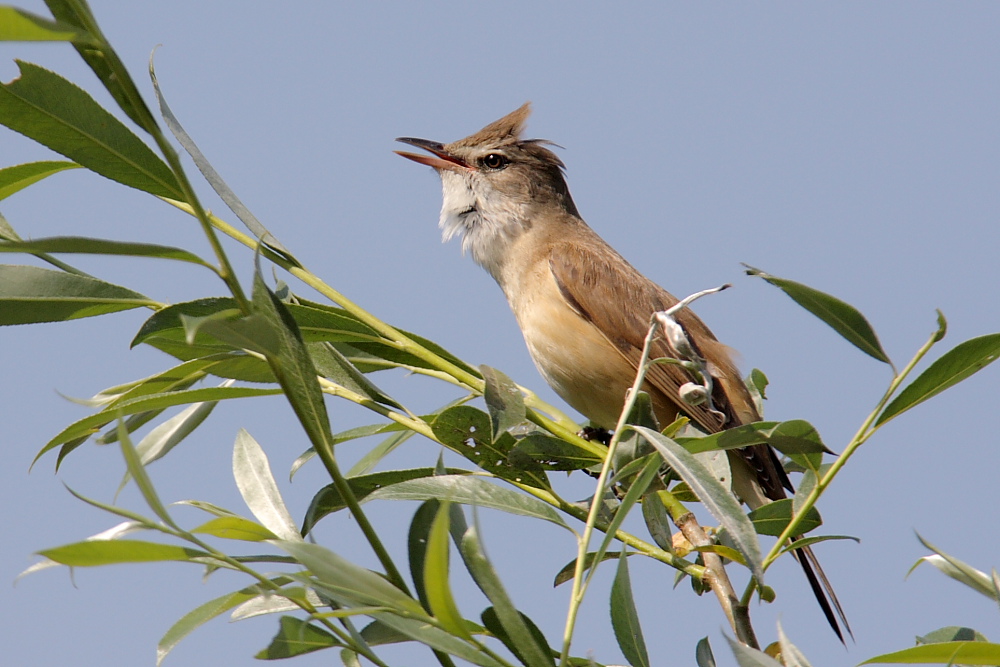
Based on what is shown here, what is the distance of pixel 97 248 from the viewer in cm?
148

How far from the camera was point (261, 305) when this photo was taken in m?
1.45

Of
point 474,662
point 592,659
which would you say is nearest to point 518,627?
point 474,662

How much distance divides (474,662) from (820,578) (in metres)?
2.47

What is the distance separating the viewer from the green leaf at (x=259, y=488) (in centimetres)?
185

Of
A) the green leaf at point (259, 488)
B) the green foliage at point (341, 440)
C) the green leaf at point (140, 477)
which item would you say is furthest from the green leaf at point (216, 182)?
the green leaf at point (140, 477)

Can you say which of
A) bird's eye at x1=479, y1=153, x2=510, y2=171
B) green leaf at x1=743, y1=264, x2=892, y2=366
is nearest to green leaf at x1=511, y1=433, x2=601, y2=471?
green leaf at x1=743, y1=264, x2=892, y2=366

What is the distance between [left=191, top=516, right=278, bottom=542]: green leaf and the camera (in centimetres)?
158

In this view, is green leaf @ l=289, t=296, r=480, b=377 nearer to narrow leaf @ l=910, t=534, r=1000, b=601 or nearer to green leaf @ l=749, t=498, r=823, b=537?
green leaf @ l=749, t=498, r=823, b=537

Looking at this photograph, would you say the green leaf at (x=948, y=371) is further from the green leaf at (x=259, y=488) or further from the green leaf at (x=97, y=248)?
the green leaf at (x=97, y=248)

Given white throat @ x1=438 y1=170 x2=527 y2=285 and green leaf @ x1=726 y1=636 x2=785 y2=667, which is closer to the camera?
green leaf @ x1=726 y1=636 x2=785 y2=667

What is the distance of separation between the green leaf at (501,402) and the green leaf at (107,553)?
0.74 m

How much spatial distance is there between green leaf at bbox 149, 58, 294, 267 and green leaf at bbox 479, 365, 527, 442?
495 millimetres

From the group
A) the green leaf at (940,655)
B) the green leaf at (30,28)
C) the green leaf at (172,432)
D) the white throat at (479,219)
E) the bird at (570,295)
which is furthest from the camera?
the white throat at (479,219)

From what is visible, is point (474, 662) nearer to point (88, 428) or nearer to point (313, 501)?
point (313, 501)
